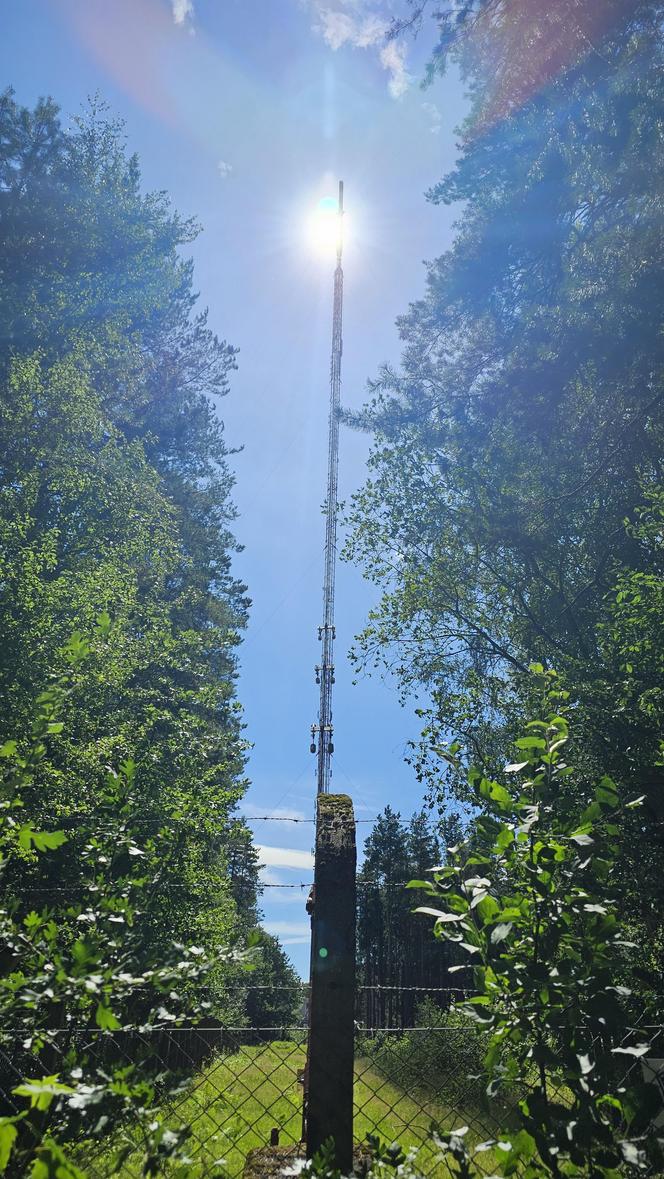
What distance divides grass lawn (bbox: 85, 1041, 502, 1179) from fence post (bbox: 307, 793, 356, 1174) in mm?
202

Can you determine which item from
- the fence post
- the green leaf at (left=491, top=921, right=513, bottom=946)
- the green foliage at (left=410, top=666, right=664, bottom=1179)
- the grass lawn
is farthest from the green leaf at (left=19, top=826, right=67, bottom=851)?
the fence post

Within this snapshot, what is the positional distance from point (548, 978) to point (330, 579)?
22.9m

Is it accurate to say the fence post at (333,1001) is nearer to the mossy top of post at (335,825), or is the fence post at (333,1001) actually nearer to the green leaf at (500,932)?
the mossy top of post at (335,825)

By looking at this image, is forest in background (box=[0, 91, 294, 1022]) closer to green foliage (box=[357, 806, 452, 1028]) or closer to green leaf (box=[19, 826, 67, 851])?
green leaf (box=[19, 826, 67, 851])

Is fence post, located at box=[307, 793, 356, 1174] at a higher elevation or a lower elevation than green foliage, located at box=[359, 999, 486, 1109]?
higher

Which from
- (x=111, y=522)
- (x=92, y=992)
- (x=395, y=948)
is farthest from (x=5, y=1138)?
(x=395, y=948)

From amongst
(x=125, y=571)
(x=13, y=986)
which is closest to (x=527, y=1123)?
(x=13, y=986)


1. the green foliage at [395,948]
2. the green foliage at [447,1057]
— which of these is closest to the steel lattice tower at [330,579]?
the green foliage at [447,1057]

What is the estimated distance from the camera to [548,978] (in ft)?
5.19

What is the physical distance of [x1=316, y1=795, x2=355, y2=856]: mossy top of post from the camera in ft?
9.84

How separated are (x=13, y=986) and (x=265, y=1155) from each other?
132 inches

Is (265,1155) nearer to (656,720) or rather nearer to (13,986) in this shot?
(13,986)

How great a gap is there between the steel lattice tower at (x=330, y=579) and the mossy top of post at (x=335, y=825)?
725 inches

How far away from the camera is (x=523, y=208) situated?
13781 millimetres
